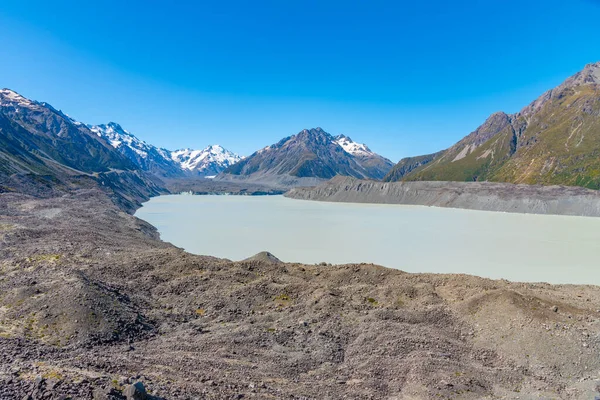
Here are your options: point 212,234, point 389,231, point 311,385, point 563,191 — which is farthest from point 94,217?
point 563,191

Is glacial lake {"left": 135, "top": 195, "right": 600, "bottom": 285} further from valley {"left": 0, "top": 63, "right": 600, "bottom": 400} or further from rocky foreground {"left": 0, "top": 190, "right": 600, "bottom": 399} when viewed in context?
rocky foreground {"left": 0, "top": 190, "right": 600, "bottom": 399}

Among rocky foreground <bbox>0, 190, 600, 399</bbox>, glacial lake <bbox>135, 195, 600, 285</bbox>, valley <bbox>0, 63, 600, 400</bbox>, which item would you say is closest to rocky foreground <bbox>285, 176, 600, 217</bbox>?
glacial lake <bbox>135, 195, 600, 285</bbox>

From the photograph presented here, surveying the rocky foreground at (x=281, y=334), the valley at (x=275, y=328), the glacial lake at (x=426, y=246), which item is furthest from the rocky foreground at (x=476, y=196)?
the rocky foreground at (x=281, y=334)

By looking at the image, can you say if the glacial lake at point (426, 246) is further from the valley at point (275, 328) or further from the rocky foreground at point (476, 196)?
the rocky foreground at point (476, 196)

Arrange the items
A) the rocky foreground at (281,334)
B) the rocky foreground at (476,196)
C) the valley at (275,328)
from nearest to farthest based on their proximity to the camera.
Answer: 1. the rocky foreground at (281,334)
2. the valley at (275,328)
3. the rocky foreground at (476,196)

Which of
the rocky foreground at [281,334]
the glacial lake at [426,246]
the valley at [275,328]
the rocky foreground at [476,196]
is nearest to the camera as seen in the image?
the rocky foreground at [281,334]

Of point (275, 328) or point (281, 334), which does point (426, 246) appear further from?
point (281, 334)

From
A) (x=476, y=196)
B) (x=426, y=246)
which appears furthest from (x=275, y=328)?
(x=476, y=196)
